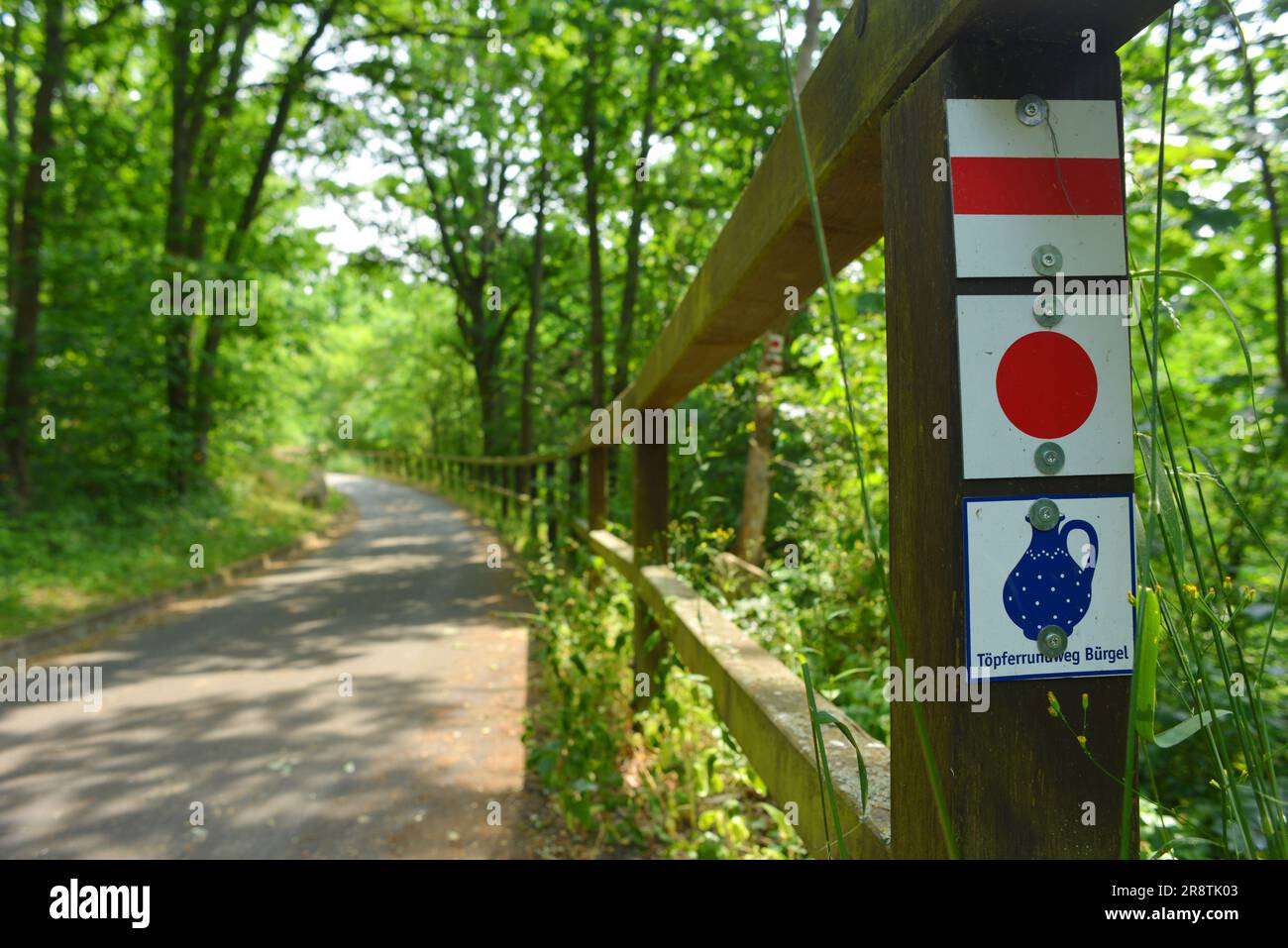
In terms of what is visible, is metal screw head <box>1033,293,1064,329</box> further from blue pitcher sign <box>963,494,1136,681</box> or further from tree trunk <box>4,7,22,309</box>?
tree trunk <box>4,7,22,309</box>

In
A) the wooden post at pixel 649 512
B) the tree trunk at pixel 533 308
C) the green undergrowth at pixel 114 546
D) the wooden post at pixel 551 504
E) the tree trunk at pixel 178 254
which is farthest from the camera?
the tree trunk at pixel 533 308

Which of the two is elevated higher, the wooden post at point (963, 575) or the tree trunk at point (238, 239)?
the tree trunk at point (238, 239)

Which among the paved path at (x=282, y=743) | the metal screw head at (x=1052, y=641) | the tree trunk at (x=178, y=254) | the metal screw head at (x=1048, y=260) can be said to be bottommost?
the paved path at (x=282, y=743)

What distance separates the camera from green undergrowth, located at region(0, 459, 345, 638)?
7551 millimetres

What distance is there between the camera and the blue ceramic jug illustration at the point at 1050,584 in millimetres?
902

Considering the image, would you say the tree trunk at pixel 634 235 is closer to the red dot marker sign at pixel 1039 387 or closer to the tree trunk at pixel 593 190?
the tree trunk at pixel 593 190

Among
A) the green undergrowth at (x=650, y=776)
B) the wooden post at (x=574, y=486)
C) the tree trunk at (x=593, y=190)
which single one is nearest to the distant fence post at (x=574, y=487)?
the wooden post at (x=574, y=486)

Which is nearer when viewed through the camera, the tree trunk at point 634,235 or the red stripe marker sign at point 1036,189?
the red stripe marker sign at point 1036,189

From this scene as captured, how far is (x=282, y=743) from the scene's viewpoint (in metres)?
4.31

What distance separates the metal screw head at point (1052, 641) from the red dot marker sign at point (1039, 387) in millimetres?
160

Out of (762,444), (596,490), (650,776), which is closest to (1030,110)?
(650,776)
